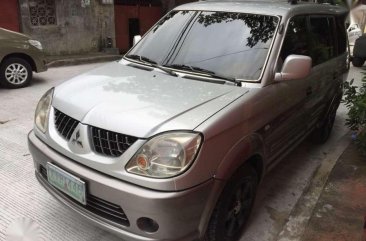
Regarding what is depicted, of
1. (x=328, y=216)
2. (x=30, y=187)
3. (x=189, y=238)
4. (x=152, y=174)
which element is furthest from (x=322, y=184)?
(x=30, y=187)

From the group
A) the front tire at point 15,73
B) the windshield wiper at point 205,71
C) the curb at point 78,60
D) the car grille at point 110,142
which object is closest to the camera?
the car grille at point 110,142

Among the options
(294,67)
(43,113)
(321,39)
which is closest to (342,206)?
(294,67)

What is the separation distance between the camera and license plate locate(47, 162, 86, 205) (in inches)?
90.5

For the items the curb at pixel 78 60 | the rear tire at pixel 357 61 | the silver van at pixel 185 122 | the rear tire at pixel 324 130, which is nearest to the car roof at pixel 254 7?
the silver van at pixel 185 122

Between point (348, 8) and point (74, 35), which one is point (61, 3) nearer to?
point (74, 35)

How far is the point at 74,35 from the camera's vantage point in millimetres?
10906

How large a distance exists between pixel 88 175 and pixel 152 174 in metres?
0.42

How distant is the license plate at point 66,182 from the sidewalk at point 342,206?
1699mm

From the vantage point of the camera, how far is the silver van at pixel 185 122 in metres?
2.13

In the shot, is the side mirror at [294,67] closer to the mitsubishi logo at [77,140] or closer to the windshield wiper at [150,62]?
the windshield wiper at [150,62]

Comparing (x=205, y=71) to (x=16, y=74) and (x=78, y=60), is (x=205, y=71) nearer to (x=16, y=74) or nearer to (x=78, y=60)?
(x=16, y=74)

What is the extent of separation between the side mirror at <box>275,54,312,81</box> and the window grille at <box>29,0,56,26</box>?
888cm

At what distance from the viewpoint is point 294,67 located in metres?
2.82

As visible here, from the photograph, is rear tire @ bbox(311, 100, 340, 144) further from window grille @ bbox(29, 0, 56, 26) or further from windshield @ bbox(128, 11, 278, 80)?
window grille @ bbox(29, 0, 56, 26)
